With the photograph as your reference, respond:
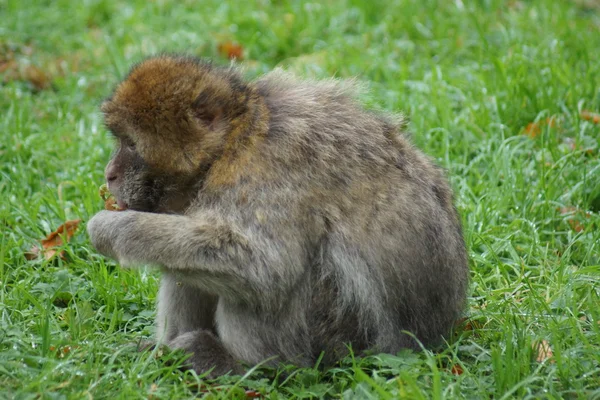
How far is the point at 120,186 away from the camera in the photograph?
414 cm

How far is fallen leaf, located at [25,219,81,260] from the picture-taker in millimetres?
5129

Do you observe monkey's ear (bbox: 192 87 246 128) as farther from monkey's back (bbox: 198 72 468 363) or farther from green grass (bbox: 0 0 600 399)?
green grass (bbox: 0 0 600 399)

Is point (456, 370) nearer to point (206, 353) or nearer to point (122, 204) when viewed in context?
point (206, 353)

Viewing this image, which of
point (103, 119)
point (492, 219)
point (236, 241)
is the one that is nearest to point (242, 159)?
point (236, 241)

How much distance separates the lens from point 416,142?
19.8ft

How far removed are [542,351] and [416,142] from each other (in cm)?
229

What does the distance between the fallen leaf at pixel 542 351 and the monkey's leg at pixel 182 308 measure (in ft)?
4.91

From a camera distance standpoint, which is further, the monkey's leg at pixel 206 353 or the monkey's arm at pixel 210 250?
the monkey's leg at pixel 206 353

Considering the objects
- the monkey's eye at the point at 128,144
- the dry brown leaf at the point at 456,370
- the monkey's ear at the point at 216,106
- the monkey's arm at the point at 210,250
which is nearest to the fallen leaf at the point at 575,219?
the dry brown leaf at the point at 456,370

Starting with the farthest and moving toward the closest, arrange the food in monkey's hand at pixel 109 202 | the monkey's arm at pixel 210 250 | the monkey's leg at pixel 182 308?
the food in monkey's hand at pixel 109 202
the monkey's leg at pixel 182 308
the monkey's arm at pixel 210 250

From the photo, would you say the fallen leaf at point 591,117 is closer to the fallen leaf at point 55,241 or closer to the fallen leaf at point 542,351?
the fallen leaf at point 542,351

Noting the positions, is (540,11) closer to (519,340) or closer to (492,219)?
(492,219)

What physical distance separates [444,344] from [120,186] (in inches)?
65.8

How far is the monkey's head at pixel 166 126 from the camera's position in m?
4.01
